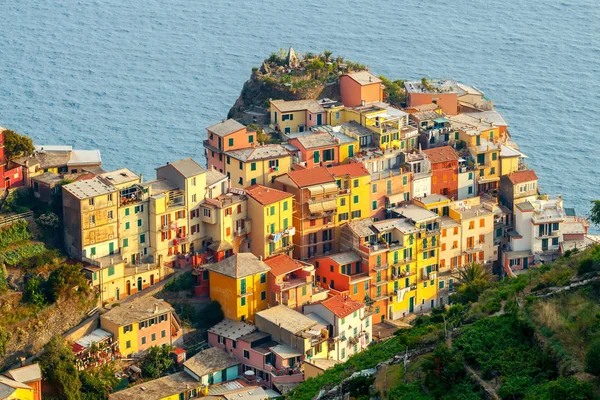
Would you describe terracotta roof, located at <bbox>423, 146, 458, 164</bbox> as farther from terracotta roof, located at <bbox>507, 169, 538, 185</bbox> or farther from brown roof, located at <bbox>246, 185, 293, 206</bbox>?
brown roof, located at <bbox>246, 185, 293, 206</bbox>

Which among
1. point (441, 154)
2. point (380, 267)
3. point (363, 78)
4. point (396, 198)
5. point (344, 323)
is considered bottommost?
point (344, 323)

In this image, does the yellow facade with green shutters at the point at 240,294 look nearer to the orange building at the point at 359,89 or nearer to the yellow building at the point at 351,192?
the yellow building at the point at 351,192

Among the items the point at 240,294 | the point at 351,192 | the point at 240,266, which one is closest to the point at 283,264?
the point at 240,266

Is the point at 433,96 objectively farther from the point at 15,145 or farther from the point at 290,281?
the point at 15,145

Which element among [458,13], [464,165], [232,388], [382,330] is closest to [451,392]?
[232,388]

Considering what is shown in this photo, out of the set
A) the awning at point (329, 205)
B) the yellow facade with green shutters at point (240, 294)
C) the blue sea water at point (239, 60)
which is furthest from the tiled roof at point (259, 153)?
the blue sea water at point (239, 60)

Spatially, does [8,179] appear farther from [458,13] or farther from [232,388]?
[458,13]

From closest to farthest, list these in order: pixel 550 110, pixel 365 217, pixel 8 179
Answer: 1. pixel 8 179
2. pixel 365 217
3. pixel 550 110
